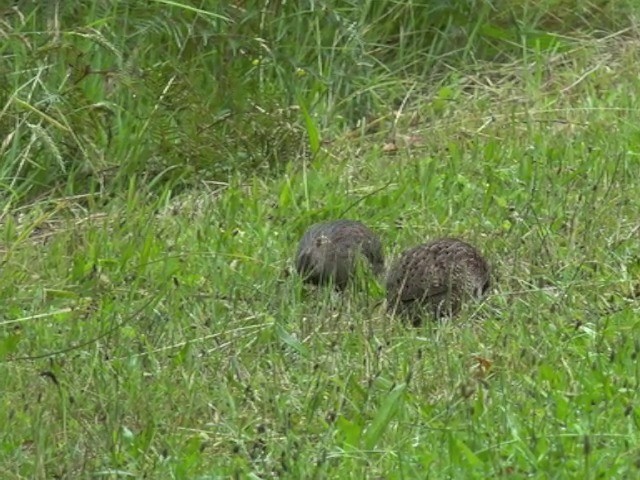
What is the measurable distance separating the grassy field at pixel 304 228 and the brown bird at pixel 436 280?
0.28 ft

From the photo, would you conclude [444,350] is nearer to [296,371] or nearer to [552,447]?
[296,371]

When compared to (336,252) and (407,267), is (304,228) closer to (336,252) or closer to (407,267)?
(336,252)

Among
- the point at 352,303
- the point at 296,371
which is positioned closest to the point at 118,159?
the point at 352,303

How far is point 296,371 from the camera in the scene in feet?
15.9

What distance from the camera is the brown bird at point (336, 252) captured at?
5570 millimetres

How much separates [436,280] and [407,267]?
113 mm

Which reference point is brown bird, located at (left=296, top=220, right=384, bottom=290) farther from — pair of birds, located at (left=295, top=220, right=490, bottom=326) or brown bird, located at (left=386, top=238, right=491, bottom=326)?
brown bird, located at (left=386, top=238, right=491, bottom=326)

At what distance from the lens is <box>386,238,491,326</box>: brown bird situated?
5.34 metres

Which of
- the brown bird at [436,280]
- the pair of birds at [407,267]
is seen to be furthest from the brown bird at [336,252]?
the brown bird at [436,280]

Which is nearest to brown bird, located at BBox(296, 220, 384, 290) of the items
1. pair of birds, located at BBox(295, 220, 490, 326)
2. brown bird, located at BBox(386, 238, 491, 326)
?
pair of birds, located at BBox(295, 220, 490, 326)

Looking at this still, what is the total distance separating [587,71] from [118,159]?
7.94 ft

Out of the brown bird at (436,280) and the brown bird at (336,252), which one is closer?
the brown bird at (436,280)

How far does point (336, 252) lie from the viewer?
5.59m

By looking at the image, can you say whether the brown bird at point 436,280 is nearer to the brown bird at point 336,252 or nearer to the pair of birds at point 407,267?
the pair of birds at point 407,267
